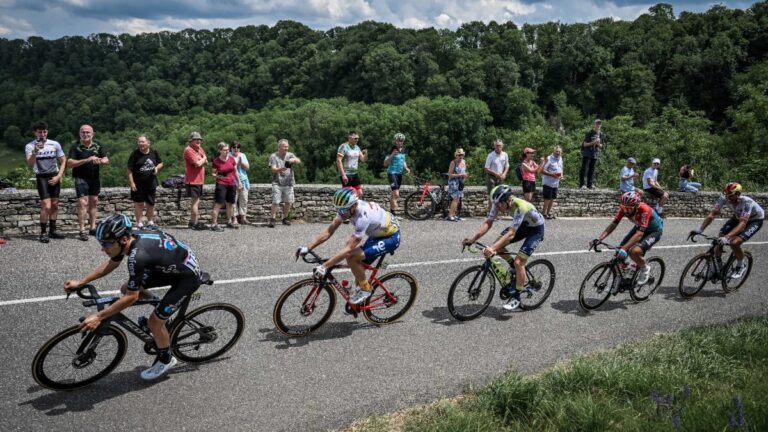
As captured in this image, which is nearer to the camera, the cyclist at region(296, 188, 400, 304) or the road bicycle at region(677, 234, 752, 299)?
the cyclist at region(296, 188, 400, 304)

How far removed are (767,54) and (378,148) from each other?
193 ft

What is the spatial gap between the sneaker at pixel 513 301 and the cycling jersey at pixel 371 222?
213cm

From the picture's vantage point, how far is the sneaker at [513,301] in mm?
8156

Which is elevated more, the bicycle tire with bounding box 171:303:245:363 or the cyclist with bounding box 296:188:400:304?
the cyclist with bounding box 296:188:400:304

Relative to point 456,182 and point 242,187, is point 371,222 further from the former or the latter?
point 456,182

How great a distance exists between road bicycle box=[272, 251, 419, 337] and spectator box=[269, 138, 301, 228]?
5.01 m

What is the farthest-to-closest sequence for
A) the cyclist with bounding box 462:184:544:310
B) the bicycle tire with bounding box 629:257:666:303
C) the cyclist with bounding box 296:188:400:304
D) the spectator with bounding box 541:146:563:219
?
the spectator with bounding box 541:146:563:219
the bicycle tire with bounding box 629:257:666:303
the cyclist with bounding box 462:184:544:310
the cyclist with bounding box 296:188:400:304

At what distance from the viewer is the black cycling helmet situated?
5.20 meters

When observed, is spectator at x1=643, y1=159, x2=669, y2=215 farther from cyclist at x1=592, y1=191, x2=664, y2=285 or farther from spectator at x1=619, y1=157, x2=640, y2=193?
cyclist at x1=592, y1=191, x2=664, y2=285

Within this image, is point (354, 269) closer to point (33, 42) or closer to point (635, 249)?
point (635, 249)

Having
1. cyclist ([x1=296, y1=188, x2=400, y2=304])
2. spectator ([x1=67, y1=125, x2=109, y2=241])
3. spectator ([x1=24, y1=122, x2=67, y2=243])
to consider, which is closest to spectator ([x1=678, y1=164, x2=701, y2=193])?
cyclist ([x1=296, y1=188, x2=400, y2=304])

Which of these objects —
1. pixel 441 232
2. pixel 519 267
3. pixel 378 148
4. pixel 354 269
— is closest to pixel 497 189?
pixel 519 267

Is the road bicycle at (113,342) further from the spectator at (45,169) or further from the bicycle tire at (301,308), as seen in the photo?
the spectator at (45,169)

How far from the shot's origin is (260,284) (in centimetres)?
855
